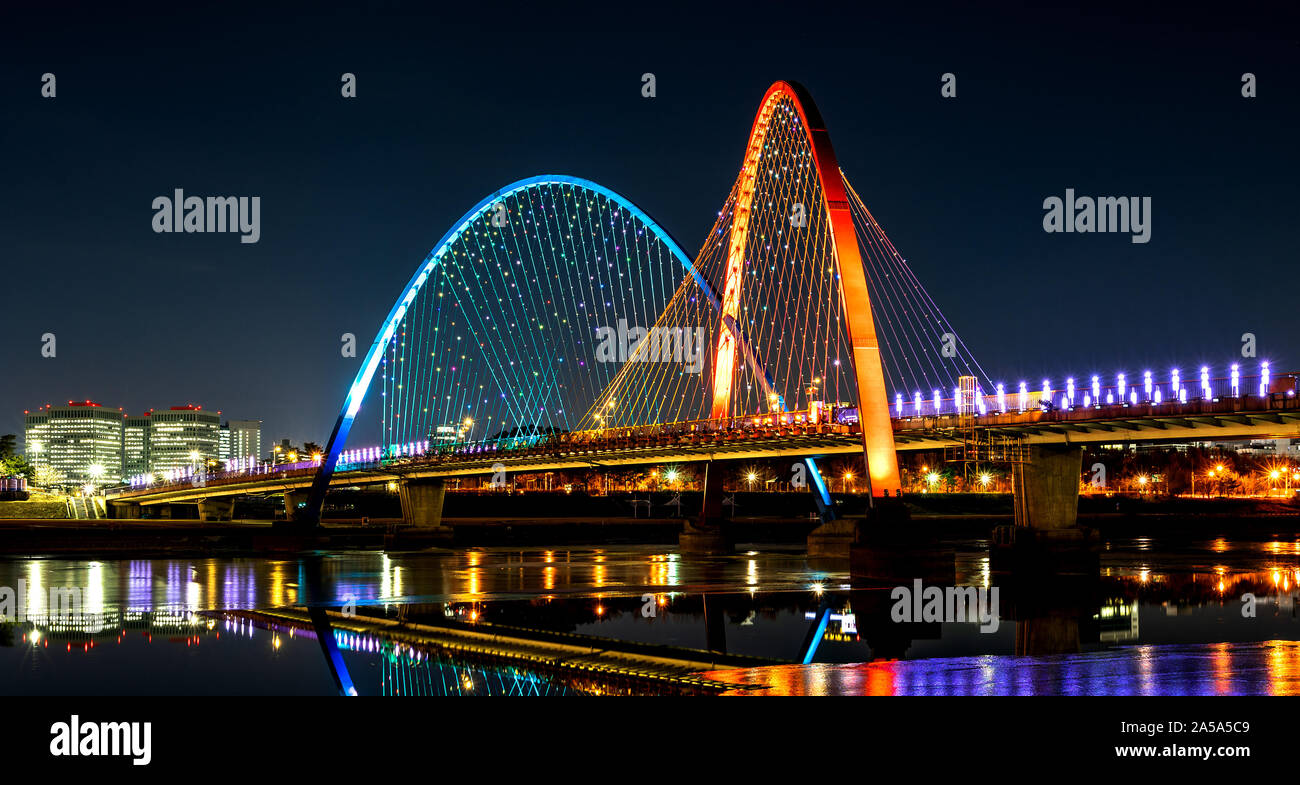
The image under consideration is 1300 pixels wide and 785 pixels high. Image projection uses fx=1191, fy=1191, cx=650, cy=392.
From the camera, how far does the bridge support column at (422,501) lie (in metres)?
87.2

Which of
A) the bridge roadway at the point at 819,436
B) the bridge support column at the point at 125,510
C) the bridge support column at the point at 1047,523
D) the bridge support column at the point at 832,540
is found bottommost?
the bridge support column at the point at 125,510

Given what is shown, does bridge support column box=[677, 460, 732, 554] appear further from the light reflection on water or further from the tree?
A: the tree

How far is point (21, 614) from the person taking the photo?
28.7 m

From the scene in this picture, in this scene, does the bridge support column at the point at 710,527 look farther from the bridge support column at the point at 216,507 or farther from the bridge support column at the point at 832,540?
the bridge support column at the point at 216,507

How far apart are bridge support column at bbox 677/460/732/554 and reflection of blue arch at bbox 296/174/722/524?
9.31 metres

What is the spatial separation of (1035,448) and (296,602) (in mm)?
32219

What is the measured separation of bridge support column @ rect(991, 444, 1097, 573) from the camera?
47906 millimetres

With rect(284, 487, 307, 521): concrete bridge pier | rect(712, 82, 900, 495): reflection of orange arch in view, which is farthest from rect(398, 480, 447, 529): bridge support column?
rect(712, 82, 900, 495): reflection of orange arch

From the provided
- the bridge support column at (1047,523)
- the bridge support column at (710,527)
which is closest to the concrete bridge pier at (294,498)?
the bridge support column at (710,527)

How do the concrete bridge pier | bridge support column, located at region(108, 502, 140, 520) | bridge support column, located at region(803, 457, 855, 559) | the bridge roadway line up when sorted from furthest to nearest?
1. bridge support column, located at region(108, 502, 140, 520)
2. the concrete bridge pier
3. bridge support column, located at region(803, 457, 855, 559)
4. the bridge roadway

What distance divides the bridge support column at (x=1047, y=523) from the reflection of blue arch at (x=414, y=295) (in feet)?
91.5

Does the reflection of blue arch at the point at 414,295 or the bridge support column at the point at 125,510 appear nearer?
the reflection of blue arch at the point at 414,295
